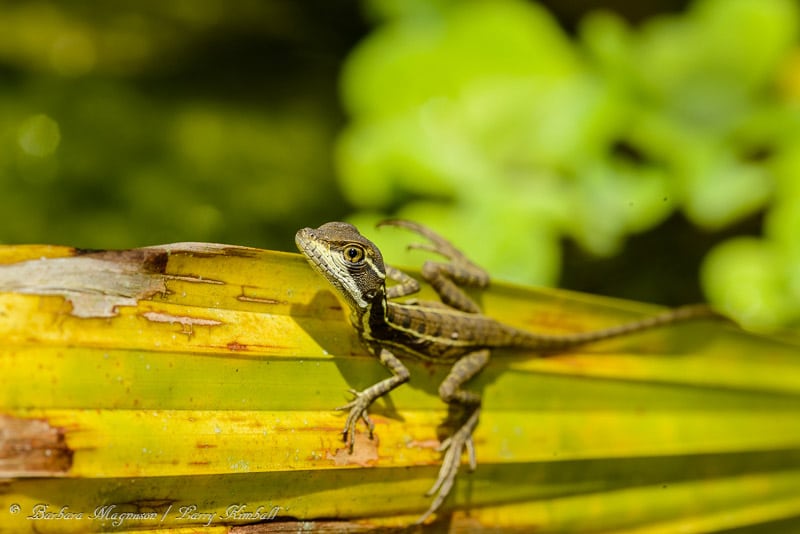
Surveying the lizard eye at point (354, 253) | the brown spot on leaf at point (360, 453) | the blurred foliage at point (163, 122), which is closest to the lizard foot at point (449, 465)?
the brown spot on leaf at point (360, 453)

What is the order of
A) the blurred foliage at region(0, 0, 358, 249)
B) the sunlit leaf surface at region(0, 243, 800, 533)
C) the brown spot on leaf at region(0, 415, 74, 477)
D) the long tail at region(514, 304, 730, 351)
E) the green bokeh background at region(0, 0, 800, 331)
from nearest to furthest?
the brown spot on leaf at region(0, 415, 74, 477)
the sunlit leaf surface at region(0, 243, 800, 533)
the long tail at region(514, 304, 730, 351)
the blurred foliage at region(0, 0, 358, 249)
the green bokeh background at region(0, 0, 800, 331)

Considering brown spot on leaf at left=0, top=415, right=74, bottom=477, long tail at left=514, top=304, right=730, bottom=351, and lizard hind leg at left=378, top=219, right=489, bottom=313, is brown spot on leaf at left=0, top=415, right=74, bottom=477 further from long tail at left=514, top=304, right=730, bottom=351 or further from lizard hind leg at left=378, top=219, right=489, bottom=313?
long tail at left=514, top=304, right=730, bottom=351

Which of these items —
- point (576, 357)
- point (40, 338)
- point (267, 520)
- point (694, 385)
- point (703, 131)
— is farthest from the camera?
point (703, 131)

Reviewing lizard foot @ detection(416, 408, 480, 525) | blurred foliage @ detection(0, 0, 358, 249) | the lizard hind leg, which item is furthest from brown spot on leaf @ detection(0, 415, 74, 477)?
blurred foliage @ detection(0, 0, 358, 249)

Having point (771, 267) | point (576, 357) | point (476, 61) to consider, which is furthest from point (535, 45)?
point (576, 357)

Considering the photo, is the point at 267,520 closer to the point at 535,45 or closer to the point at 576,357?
the point at 576,357

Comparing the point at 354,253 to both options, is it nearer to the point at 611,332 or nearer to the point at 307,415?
the point at 307,415

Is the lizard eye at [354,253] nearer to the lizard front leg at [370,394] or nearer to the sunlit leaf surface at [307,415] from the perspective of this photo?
the sunlit leaf surface at [307,415]
